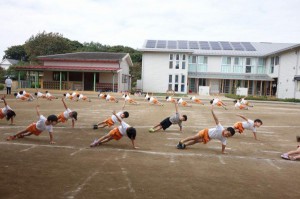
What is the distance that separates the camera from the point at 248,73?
38.5 metres

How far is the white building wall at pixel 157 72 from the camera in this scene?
37219mm

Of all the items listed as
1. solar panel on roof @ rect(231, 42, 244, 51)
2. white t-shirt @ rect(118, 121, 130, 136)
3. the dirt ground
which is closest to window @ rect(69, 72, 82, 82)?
solar panel on roof @ rect(231, 42, 244, 51)

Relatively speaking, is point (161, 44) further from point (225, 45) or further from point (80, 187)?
point (80, 187)

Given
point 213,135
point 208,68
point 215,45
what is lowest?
point 213,135

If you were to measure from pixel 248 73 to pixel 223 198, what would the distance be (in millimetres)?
36416

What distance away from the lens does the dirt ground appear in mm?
4699

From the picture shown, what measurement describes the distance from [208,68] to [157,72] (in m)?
7.15

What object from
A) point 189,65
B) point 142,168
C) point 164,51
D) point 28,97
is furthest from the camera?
point 189,65

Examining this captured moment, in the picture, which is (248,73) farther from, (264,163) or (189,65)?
(264,163)

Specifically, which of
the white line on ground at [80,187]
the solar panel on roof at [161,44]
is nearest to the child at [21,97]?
the white line on ground at [80,187]

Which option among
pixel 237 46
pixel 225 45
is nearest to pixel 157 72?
pixel 225 45

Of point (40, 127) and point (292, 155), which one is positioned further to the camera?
point (40, 127)

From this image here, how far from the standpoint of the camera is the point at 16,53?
248 ft

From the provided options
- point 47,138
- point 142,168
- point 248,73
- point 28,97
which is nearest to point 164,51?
point 248,73
